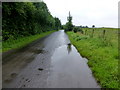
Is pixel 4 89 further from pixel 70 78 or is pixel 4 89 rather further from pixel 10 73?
pixel 70 78

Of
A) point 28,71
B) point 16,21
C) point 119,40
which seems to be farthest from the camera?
point 16,21

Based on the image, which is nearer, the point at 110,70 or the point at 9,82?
the point at 9,82

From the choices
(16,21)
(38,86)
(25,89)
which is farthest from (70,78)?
(16,21)

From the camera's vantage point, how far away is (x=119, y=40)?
A: 33.1ft

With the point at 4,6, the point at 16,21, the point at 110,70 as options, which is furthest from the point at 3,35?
the point at 110,70

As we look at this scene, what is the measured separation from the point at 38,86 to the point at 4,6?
854cm

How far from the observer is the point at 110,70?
4602 mm

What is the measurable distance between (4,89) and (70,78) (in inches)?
89.0

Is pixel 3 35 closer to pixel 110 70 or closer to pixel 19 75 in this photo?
pixel 19 75

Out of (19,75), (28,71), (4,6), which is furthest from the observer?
(4,6)

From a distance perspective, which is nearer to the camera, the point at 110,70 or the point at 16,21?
the point at 110,70

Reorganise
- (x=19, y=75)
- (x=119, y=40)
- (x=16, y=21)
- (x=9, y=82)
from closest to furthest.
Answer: (x=9, y=82), (x=19, y=75), (x=119, y=40), (x=16, y=21)

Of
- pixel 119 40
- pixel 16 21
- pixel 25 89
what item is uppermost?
pixel 16 21

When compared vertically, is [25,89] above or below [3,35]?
A: below
